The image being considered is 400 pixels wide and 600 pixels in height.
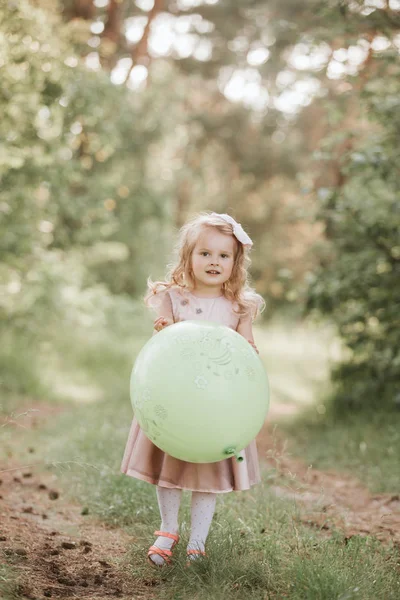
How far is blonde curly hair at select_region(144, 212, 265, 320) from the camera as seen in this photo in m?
3.54

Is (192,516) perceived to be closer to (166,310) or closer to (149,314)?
(166,310)

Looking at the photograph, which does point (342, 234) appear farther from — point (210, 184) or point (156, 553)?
point (210, 184)

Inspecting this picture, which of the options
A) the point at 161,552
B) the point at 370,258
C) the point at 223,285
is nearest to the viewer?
the point at 161,552

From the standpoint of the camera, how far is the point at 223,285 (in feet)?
11.9

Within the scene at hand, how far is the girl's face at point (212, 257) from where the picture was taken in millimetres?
3471

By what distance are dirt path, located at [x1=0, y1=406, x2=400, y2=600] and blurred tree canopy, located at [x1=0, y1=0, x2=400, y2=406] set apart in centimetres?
162

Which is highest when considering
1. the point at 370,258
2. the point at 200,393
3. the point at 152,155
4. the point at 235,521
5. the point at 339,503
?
the point at 152,155

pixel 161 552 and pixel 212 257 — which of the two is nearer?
pixel 161 552

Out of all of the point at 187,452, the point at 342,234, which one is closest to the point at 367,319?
the point at 342,234

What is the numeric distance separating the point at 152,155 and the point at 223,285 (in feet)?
33.8

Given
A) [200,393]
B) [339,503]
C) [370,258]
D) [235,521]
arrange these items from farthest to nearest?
1. [370,258]
2. [339,503]
3. [235,521]
4. [200,393]

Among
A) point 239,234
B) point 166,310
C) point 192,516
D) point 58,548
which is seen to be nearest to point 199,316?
point 166,310

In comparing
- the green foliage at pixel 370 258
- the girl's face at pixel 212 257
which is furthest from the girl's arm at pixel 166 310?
the green foliage at pixel 370 258

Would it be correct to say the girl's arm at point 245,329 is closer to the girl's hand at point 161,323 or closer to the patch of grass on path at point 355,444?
the girl's hand at point 161,323
